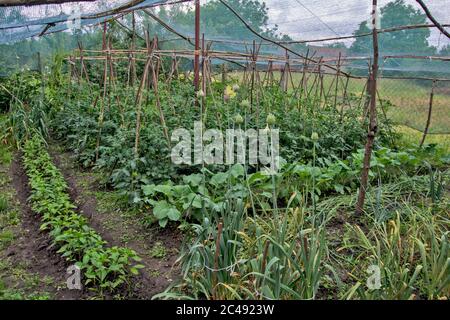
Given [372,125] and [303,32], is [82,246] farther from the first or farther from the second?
[303,32]

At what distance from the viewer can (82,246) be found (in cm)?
255

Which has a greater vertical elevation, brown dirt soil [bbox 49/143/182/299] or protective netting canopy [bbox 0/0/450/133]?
protective netting canopy [bbox 0/0/450/133]

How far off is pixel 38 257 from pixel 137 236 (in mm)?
656

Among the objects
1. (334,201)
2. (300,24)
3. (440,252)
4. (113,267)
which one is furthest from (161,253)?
(300,24)

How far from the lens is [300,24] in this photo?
5.67 meters

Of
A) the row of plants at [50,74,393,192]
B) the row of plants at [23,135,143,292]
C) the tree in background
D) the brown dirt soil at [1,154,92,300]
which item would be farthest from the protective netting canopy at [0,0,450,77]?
the brown dirt soil at [1,154,92,300]

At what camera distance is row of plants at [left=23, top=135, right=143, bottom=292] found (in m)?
2.35

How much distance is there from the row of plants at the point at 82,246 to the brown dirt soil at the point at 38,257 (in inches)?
2.5

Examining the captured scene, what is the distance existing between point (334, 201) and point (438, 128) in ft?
12.7

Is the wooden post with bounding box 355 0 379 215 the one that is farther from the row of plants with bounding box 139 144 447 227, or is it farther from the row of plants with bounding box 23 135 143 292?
the row of plants with bounding box 23 135 143 292

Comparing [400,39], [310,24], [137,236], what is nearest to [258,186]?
[137,236]

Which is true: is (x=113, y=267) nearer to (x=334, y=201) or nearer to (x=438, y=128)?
(x=334, y=201)

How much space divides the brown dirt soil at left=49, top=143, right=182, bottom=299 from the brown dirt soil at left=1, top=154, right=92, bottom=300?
0.34 meters

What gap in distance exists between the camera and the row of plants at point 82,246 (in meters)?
2.35
